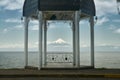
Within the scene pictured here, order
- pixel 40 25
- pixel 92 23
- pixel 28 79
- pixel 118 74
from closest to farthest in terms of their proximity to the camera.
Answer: pixel 28 79 → pixel 118 74 → pixel 40 25 → pixel 92 23

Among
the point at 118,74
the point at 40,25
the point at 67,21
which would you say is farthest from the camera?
the point at 67,21

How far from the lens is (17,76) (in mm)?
A: 32156

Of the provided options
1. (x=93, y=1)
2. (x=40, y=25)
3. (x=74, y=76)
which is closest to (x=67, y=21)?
(x=93, y=1)

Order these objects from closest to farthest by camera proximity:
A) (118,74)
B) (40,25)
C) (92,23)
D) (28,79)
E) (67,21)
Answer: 1. (28,79)
2. (118,74)
3. (40,25)
4. (92,23)
5. (67,21)

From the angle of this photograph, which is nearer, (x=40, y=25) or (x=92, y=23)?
(x=40, y=25)

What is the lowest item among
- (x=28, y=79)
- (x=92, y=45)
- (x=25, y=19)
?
(x=28, y=79)

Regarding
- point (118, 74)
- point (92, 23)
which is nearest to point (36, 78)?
point (118, 74)

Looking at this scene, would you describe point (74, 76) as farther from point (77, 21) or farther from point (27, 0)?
point (27, 0)

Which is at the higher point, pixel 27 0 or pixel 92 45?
pixel 27 0

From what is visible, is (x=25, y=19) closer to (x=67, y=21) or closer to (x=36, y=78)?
(x=67, y=21)

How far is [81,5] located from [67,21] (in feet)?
21.2

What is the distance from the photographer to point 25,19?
1666 inches

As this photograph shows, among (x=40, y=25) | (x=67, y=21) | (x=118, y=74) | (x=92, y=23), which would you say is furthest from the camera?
(x=67, y=21)

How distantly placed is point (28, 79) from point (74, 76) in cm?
393
